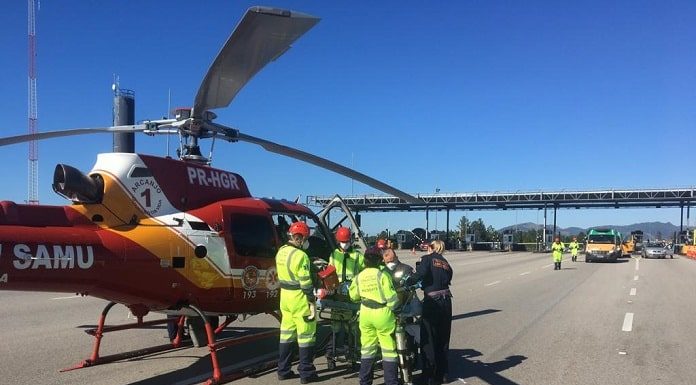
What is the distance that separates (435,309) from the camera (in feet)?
22.9

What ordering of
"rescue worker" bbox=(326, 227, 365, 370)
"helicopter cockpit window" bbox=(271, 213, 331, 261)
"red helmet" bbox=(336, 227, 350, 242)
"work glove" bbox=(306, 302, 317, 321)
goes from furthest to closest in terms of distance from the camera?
"helicopter cockpit window" bbox=(271, 213, 331, 261) → "red helmet" bbox=(336, 227, 350, 242) → "rescue worker" bbox=(326, 227, 365, 370) → "work glove" bbox=(306, 302, 317, 321)

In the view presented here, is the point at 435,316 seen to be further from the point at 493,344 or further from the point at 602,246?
the point at 602,246

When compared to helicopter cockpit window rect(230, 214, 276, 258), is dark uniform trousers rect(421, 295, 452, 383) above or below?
below

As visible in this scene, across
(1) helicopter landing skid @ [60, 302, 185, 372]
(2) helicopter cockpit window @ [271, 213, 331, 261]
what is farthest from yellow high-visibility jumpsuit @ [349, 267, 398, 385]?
(1) helicopter landing skid @ [60, 302, 185, 372]

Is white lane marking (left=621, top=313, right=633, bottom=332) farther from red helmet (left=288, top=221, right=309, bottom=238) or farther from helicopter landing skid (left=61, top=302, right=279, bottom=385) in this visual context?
red helmet (left=288, top=221, right=309, bottom=238)

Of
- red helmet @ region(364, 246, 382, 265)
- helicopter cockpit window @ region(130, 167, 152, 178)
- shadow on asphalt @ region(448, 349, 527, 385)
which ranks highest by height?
helicopter cockpit window @ region(130, 167, 152, 178)

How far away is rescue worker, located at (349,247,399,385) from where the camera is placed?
614 centimetres

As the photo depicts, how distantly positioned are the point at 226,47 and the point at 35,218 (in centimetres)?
281

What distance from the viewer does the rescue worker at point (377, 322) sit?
20.2ft

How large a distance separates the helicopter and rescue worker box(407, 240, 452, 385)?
7.03ft

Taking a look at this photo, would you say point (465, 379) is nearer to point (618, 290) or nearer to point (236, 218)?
point (236, 218)

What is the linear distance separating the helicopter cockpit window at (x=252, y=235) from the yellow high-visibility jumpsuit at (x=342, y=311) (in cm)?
102

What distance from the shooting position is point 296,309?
22.4 ft

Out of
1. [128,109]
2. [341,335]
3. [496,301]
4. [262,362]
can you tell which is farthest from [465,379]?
[128,109]
